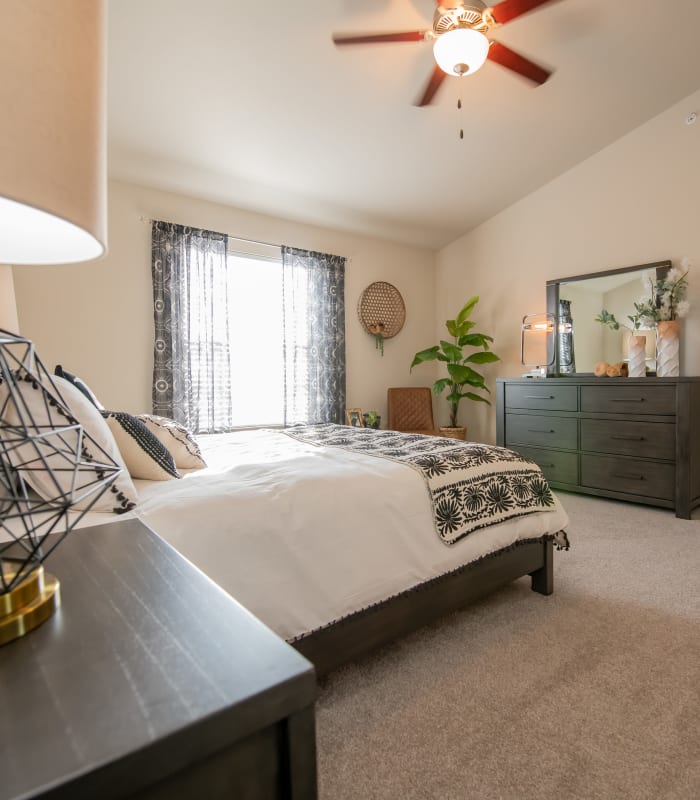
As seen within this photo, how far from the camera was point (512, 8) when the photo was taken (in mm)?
1877

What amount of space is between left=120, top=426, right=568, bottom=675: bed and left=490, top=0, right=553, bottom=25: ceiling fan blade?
6.35 feet

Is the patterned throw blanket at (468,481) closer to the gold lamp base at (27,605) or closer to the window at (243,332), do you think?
the gold lamp base at (27,605)

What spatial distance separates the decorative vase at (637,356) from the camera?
339cm

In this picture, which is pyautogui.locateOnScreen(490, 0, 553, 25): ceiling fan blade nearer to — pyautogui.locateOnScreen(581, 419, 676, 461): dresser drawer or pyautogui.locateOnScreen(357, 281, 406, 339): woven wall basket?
pyautogui.locateOnScreen(581, 419, 676, 461): dresser drawer

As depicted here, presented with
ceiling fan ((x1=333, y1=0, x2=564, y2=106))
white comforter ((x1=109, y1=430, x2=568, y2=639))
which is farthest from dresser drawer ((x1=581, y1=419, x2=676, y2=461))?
ceiling fan ((x1=333, y1=0, x2=564, y2=106))

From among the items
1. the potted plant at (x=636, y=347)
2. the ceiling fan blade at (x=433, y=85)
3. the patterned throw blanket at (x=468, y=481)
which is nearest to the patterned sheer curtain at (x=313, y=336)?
the ceiling fan blade at (x=433, y=85)

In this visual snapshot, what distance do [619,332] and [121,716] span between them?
166 inches

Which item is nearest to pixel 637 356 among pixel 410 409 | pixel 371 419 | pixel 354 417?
pixel 410 409

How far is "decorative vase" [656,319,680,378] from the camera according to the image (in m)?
3.27

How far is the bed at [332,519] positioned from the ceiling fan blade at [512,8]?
186 cm

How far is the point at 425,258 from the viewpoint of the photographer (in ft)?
17.2

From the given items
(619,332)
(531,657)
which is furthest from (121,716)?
(619,332)

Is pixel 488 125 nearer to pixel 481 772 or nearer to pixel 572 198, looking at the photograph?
pixel 572 198

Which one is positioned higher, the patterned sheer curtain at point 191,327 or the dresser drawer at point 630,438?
the patterned sheer curtain at point 191,327
